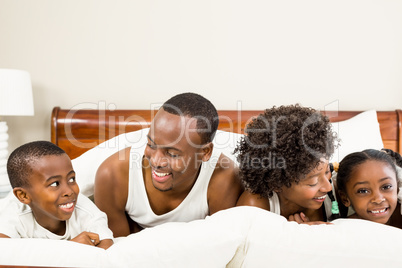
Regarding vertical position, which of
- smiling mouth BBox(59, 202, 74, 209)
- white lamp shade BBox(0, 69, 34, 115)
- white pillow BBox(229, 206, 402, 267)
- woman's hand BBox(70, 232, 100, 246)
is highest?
white lamp shade BBox(0, 69, 34, 115)

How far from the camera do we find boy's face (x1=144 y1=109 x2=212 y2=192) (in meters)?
1.10

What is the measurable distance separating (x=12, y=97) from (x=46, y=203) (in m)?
1.21

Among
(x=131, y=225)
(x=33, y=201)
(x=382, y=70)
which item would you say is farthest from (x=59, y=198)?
(x=382, y=70)

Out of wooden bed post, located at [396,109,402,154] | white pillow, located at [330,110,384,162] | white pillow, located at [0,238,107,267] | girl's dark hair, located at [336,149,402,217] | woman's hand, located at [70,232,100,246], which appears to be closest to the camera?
white pillow, located at [0,238,107,267]

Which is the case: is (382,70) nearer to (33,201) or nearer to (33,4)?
(33,201)

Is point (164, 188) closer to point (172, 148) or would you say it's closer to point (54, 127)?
point (172, 148)

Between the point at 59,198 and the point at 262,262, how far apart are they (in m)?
0.65

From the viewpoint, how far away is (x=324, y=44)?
2.29 metres

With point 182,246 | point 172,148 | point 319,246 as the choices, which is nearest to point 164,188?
point 172,148

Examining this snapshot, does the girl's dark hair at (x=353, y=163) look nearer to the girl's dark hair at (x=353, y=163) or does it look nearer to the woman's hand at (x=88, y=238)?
the girl's dark hair at (x=353, y=163)

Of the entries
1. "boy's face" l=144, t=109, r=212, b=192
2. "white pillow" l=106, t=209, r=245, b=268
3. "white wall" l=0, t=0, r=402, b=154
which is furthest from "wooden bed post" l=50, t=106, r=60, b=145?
"white pillow" l=106, t=209, r=245, b=268

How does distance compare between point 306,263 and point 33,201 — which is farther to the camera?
point 33,201

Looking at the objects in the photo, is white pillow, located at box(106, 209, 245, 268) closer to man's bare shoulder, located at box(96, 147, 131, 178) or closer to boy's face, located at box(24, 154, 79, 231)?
boy's face, located at box(24, 154, 79, 231)

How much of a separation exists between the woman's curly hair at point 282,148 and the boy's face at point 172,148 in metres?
0.18
